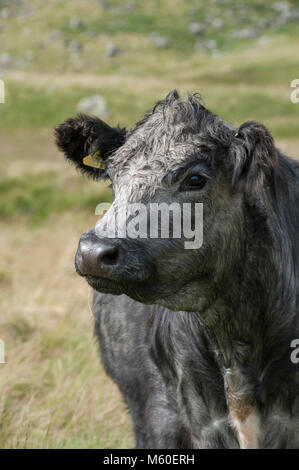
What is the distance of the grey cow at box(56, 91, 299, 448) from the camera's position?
134 inches

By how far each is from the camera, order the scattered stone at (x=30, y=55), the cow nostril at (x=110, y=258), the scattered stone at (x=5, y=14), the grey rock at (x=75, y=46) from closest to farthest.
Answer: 1. the cow nostril at (x=110, y=258)
2. the scattered stone at (x=30, y=55)
3. the grey rock at (x=75, y=46)
4. the scattered stone at (x=5, y=14)

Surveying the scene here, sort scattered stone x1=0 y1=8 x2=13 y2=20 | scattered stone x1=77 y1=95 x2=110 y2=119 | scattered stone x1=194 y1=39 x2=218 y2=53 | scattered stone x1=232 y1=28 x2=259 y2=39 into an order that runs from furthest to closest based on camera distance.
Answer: scattered stone x1=0 y1=8 x2=13 y2=20 → scattered stone x1=232 y1=28 x2=259 y2=39 → scattered stone x1=194 y1=39 x2=218 y2=53 → scattered stone x1=77 y1=95 x2=110 y2=119

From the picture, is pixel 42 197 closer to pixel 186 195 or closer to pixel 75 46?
pixel 186 195

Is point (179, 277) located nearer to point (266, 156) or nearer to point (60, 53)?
point (266, 156)

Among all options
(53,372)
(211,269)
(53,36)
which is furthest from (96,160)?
(53,36)

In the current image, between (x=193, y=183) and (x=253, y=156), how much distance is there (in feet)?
1.12

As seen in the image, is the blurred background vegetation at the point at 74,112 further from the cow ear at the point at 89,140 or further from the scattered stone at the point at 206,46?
the cow ear at the point at 89,140

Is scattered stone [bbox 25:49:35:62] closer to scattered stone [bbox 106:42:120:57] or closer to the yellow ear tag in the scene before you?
scattered stone [bbox 106:42:120:57]

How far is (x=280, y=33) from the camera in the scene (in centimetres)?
8356

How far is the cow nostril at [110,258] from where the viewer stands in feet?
10.2

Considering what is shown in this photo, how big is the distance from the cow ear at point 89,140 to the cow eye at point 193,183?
0.81m

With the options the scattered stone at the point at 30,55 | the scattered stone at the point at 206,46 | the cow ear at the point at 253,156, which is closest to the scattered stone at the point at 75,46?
the scattered stone at the point at 30,55

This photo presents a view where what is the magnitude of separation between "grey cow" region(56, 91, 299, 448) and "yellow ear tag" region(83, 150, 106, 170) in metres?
0.03

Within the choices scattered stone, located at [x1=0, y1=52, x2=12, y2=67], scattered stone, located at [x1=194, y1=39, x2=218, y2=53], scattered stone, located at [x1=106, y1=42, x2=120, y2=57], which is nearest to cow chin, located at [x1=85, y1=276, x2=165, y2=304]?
scattered stone, located at [x1=0, y1=52, x2=12, y2=67]
